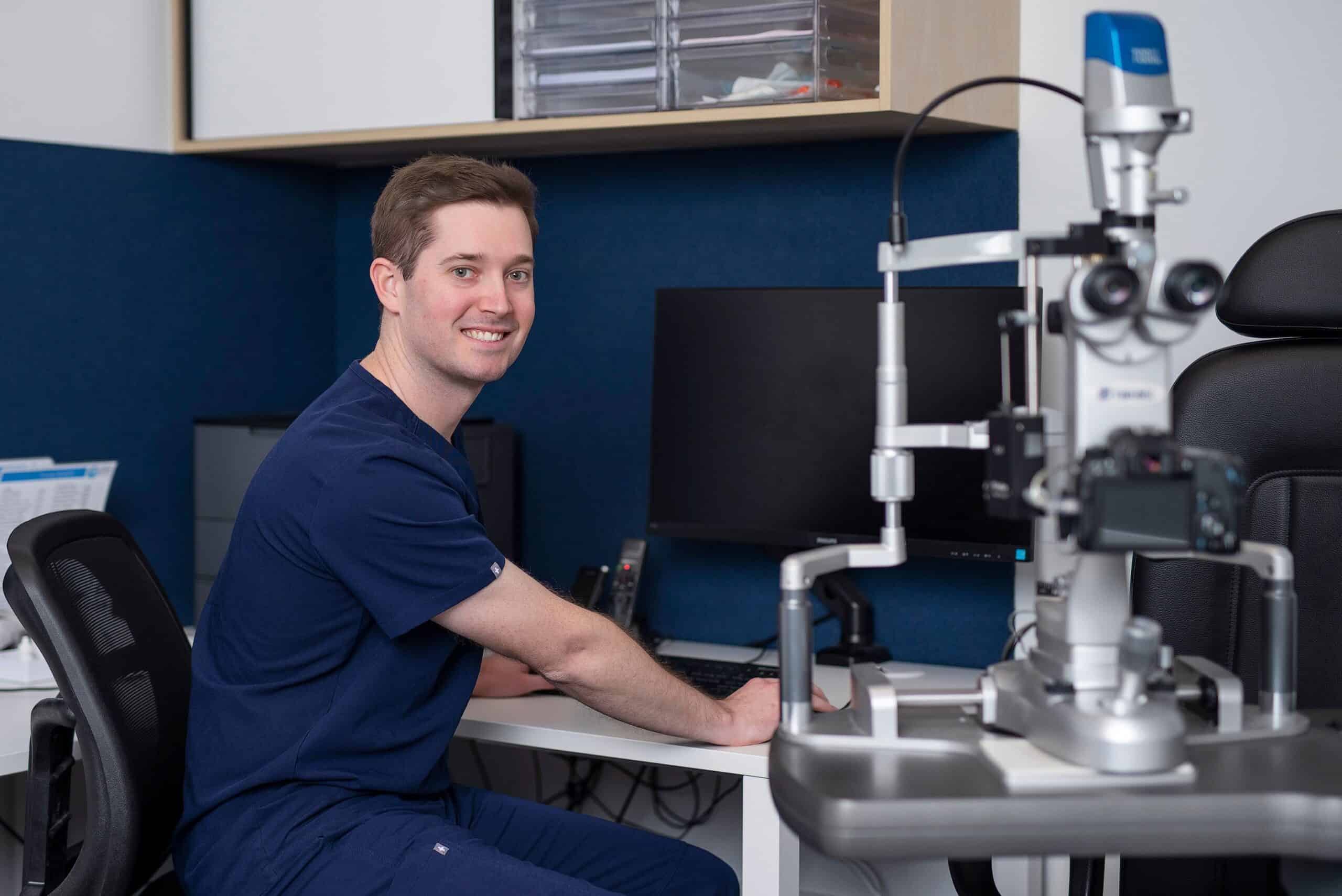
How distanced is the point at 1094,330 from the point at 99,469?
1.96m

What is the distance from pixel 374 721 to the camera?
1708mm

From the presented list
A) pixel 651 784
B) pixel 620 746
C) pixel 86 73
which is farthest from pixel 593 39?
pixel 651 784

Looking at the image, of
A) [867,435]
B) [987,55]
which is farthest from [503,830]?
[987,55]

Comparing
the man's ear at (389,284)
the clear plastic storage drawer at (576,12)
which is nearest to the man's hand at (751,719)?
the man's ear at (389,284)

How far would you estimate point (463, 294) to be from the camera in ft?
6.06

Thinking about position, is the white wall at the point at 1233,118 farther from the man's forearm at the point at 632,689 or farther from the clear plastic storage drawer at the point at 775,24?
the man's forearm at the point at 632,689

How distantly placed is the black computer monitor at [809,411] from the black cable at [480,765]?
0.73 m

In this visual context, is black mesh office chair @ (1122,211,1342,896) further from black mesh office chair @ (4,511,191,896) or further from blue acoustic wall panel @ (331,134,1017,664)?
black mesh office chair @ (4,511,191,896)

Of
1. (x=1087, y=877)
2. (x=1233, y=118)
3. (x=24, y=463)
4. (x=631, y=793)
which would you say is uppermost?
(x=1233, y=118)

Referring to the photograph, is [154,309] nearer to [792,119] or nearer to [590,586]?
[590,586]

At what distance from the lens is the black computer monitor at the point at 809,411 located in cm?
220

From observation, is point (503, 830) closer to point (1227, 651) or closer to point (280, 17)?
point (1227, 651)

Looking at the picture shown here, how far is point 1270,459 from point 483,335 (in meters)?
0.98

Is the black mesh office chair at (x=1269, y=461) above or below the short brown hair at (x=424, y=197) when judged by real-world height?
below
